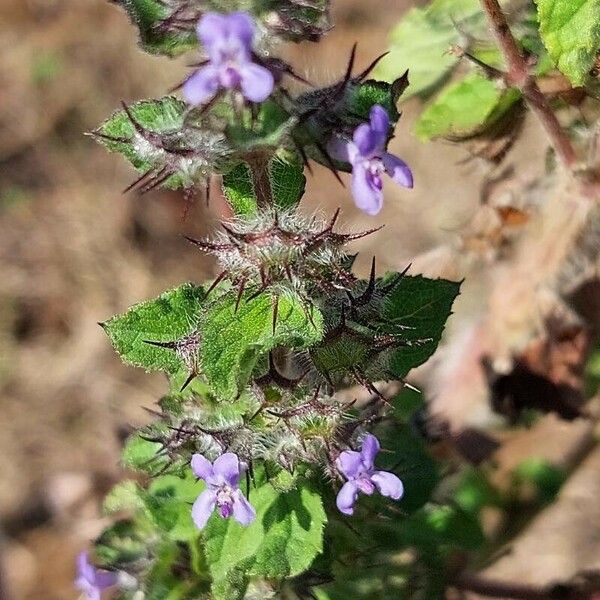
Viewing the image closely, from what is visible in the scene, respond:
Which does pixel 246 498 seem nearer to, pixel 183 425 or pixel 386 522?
pixel 183 425

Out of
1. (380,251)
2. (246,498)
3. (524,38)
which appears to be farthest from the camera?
(380,251)

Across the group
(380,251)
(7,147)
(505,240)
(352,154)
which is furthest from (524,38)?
(7,147)

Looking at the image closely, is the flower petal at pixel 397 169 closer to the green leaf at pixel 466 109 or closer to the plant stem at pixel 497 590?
the green leaf at pixel 466 109

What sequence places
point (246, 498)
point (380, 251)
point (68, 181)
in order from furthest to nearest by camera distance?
point (68, 181) < point (380, 251) < point (246, 498)

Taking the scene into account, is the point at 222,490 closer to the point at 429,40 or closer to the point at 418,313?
the point at 418,313

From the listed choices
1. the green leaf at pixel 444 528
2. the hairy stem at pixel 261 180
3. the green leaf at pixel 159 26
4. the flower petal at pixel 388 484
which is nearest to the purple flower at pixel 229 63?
the green leaf at pixel 159 26

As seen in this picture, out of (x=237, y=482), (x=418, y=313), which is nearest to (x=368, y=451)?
(x=237, y=482)
